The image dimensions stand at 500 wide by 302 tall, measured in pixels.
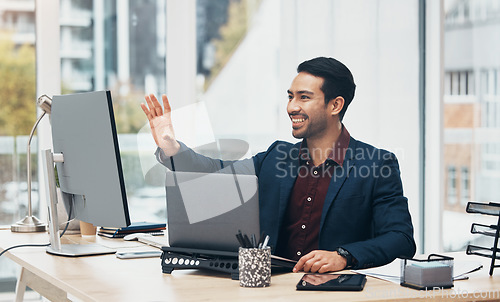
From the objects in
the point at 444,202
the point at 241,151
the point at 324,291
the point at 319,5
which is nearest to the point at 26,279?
the point at 241,151

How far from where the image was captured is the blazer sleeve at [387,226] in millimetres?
1966

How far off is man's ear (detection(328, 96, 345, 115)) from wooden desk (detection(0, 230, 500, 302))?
0.75m

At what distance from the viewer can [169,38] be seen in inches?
143

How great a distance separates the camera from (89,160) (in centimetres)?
210

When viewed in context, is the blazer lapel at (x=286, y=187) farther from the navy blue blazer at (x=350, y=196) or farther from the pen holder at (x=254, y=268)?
the pen holder at (x=254, y=268)

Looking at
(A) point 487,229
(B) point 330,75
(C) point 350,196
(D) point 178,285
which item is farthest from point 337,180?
(D) point 178,285

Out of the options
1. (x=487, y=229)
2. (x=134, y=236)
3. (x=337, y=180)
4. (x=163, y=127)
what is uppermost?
(x=163, y=127)

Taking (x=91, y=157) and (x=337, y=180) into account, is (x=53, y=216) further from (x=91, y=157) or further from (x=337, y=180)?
(x=337, y=180)

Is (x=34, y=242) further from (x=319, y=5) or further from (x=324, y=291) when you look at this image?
(x=319, y=5)

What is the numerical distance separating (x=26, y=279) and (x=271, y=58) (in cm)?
182

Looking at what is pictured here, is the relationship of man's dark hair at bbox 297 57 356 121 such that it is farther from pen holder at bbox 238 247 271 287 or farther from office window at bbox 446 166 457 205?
office window at bbox 446 166 457 205

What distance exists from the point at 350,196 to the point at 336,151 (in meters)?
0.20

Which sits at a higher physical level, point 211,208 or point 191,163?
point 191,163

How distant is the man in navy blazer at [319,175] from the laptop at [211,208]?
0.34 meters
